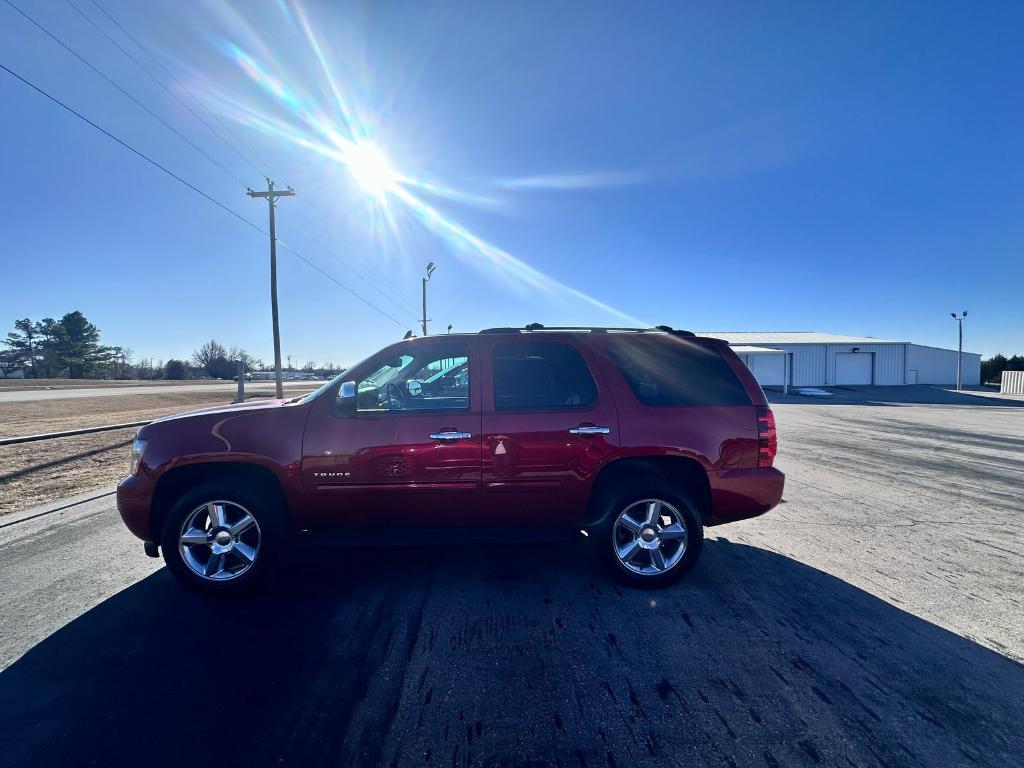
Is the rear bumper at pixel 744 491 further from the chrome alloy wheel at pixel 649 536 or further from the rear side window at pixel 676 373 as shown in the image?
the rear side window at pixel 676 373

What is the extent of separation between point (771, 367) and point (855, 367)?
8.33 m

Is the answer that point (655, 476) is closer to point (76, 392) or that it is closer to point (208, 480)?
point (208, 480)

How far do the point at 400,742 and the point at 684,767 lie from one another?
1.24 meters

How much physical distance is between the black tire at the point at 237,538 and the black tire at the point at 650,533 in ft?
8.05

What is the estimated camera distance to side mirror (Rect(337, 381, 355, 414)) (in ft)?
10.3

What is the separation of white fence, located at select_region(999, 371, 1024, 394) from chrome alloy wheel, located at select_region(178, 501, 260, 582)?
5238 centimetres

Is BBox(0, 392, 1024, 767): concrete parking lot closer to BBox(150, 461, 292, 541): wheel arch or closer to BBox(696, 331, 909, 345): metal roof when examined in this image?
BBox(150, 461, 292, 541): wheel arch

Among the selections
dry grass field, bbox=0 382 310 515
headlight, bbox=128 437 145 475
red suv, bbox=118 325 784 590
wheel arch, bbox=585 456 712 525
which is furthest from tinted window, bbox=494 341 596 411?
dry grass field, bbox=0 382 310 515

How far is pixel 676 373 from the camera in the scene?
141 inches

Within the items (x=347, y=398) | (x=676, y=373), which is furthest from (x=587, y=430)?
(x=347, y=398)

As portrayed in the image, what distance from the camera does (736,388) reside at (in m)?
3.55

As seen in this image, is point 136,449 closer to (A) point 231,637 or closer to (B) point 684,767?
(A) point 231,637

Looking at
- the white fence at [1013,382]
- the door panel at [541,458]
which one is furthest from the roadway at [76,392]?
the white fence at [1013,382]

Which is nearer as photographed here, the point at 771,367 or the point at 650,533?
the point at 650,533
